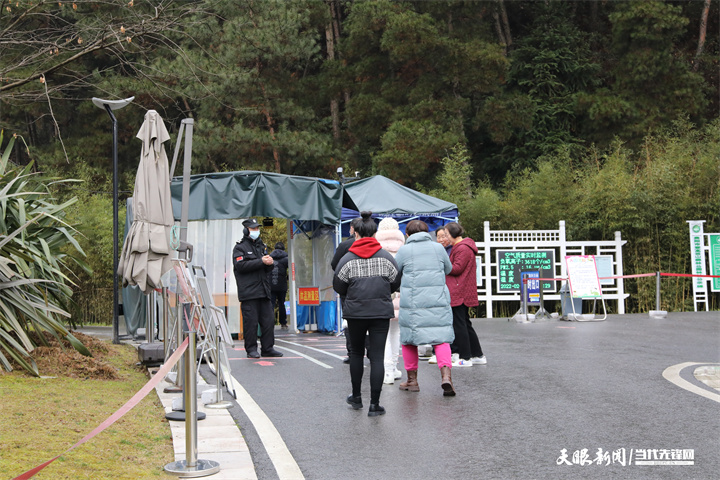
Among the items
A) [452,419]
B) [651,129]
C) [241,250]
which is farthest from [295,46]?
[452,419]

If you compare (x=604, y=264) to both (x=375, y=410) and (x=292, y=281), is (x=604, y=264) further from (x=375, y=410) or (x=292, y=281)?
(x=375, y=410)

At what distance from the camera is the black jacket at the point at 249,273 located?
10.1m

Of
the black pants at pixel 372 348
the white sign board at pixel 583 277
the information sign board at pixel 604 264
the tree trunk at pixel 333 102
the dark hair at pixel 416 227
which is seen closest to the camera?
the black pants at pixel 372 348

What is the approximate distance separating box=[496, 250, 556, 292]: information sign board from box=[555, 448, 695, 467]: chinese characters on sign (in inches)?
544

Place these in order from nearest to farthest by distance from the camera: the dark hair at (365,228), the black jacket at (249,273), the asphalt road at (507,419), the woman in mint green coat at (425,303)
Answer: the asphalt road at (507,419), the dark hair at (365,228), the woman in mint green coat at (425,303), the black jacket at (249,273)

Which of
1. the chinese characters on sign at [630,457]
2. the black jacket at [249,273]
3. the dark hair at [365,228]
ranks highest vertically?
the dark hair at [365,228]

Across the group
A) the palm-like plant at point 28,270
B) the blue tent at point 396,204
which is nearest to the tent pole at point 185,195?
the palm-like plant at point 28,270

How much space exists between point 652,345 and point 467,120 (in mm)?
20662

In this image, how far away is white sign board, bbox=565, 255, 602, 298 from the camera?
671 inches

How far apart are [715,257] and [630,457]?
1628 cm

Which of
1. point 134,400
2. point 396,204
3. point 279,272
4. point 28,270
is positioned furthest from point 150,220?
point 396,204

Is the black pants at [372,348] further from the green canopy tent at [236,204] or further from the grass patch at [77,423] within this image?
the green canopy tent at [236,204]

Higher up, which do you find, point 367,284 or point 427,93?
point 427,93

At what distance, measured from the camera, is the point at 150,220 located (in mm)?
8141
